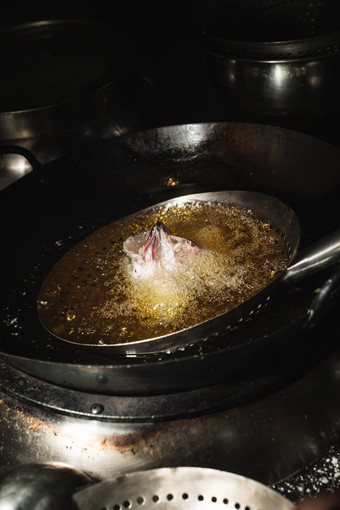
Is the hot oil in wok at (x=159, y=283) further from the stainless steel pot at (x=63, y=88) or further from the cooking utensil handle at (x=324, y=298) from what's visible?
the stainless steel pot at (x=63, y=88)

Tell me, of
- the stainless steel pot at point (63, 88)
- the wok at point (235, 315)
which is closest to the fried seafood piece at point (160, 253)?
the wok at point (235, 315)


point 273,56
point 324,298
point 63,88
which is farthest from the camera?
point 63,88

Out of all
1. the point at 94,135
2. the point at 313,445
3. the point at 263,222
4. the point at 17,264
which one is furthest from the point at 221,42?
the point at 313,445

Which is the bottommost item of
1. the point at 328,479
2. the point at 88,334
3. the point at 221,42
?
the point at 328,479

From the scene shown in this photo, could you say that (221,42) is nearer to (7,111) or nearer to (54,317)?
(7,111)

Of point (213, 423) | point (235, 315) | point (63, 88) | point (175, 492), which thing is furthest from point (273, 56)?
point (175, 492)

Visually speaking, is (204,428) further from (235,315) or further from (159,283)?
(159,283)

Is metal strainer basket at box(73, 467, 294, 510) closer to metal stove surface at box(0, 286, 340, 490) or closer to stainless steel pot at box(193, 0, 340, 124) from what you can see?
metal stove surface at box(0, 286, 340, 490)
